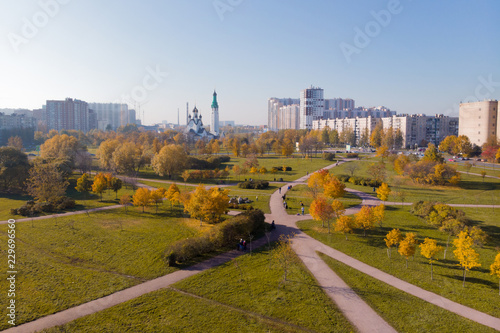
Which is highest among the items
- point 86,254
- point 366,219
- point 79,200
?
point 366,219

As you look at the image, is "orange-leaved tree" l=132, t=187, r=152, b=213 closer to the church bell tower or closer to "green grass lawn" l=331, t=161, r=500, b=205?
"green grass lawn" l=331, t=161, r=500, b=205

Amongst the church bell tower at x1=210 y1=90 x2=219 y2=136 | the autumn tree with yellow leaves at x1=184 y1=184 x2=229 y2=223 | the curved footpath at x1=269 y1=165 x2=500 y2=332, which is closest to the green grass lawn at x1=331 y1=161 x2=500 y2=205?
the curved footpath at x1=269 y1=165 x2=500 y2=332

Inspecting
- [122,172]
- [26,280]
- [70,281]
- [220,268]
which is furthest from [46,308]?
[122,172]

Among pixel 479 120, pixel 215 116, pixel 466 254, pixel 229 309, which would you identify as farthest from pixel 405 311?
pixel 215 116

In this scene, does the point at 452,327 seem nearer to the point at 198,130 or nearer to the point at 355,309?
the point at 355,309

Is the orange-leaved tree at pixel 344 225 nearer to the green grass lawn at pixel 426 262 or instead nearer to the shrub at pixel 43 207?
the green grass lawn at pixel 426 262

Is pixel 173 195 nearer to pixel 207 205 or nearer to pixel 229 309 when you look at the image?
pixel 207 205
